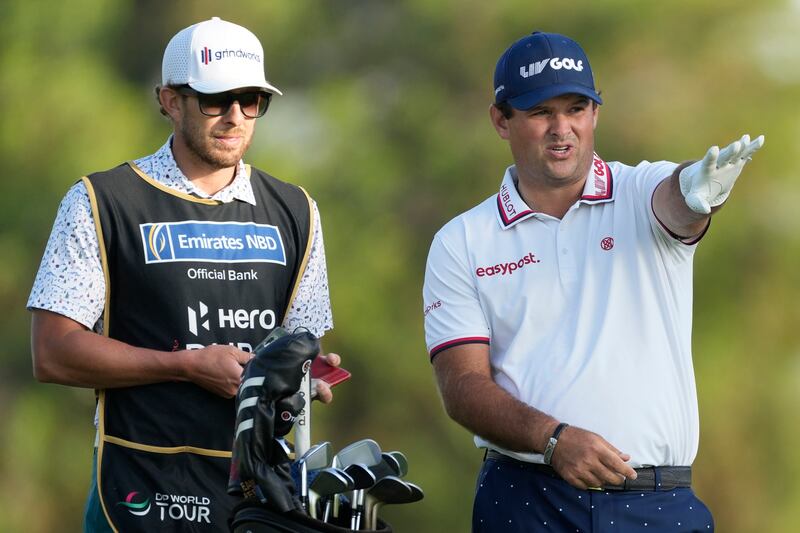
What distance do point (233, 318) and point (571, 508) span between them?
0.98 metres

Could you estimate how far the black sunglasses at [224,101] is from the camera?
329cm

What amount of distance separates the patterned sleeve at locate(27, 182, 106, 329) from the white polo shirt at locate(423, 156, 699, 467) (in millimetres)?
851

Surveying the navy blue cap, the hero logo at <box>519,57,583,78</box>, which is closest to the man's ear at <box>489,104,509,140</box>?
the navy blue cap

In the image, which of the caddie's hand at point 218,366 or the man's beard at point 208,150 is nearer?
the caddie's hand at point 218,366

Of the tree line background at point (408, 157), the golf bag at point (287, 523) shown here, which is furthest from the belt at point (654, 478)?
the tree line background at point (408, 157)

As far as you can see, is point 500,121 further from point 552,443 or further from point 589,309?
point 552,443

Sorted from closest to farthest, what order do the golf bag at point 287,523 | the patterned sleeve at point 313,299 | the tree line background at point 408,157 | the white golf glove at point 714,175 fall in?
the golf bag at point 287,523, the white golf glove at point 714,175, the patterned sleeve at point 313,299, the tree line background at point 408,157

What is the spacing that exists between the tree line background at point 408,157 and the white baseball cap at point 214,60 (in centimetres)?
253

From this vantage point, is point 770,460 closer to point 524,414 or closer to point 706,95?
point 706,95

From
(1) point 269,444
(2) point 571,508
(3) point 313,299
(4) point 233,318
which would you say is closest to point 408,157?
(3) point 313,299

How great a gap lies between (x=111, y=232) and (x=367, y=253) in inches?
108

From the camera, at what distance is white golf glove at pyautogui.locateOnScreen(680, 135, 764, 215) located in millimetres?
2656

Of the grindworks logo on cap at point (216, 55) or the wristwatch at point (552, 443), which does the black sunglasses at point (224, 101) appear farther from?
the wristwatch at point (552, 443)

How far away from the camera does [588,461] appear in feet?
8.99
